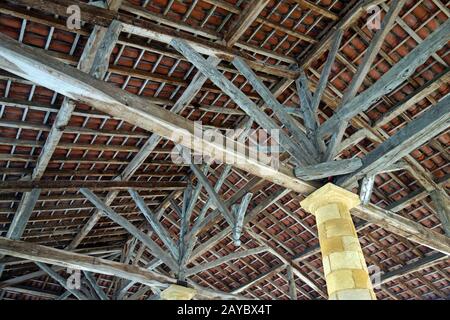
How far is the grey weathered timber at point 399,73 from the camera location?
14.1 ft

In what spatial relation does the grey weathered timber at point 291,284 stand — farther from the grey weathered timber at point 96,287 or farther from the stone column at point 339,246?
the stone column at point 339,246

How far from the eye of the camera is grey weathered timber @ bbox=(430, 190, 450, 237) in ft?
22.3

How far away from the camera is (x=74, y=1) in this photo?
4.51 m

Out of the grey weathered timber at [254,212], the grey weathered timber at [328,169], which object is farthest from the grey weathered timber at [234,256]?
the grey weathered timber at [328,169]

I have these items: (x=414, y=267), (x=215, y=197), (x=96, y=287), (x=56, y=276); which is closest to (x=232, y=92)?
(x=215, y=197)

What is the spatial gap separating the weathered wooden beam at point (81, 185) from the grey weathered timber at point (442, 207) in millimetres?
5454

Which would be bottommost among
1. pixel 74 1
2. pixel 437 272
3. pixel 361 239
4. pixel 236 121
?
pixel 437 272

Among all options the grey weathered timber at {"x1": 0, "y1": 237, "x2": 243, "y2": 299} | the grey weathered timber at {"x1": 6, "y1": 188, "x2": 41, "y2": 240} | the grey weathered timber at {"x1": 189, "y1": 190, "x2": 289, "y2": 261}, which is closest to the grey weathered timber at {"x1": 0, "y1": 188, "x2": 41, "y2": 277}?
the grey weathered timber at {"x1": 6, "y1": 188, "x2": 41, "y2": 240}

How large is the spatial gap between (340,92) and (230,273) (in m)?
7.40

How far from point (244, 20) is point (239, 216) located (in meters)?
3.81

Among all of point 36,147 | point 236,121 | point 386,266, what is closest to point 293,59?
point 236,121

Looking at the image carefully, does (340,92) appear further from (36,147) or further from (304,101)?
(36,147)

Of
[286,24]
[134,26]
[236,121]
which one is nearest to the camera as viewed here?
[134,26]

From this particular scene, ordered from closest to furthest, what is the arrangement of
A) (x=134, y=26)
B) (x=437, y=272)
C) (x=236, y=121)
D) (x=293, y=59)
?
(x=134, y=26) → (x=293, y=59) → (x=236, y=121) → (x=437, y=272)
